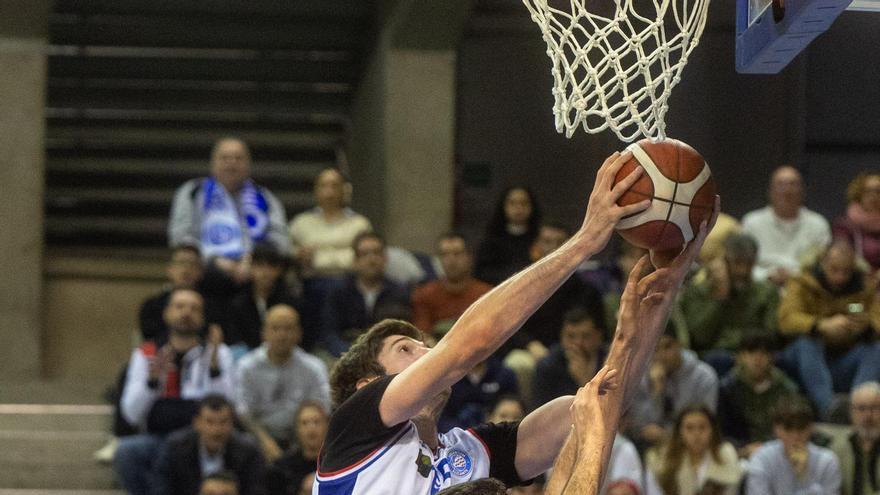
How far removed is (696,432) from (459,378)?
424 cm

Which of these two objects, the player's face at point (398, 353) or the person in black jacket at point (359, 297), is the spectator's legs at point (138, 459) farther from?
the player's face at point (398, 353)

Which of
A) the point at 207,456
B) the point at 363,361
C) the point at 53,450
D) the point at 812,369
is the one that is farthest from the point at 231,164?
the point at 363,361

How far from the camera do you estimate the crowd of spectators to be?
25.3 ft

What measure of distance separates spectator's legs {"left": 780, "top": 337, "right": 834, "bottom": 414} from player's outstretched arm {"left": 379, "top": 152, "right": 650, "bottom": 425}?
5176 millimetres

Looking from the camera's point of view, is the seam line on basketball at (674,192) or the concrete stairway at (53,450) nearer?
the seam line on basketball at (674,192)

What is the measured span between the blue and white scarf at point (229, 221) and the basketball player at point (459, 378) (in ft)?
16.3

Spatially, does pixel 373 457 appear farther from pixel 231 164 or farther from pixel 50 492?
pixel 231 164

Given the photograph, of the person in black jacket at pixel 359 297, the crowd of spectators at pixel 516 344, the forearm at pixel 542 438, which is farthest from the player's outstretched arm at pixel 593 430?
the person in black jacket at pixel 359 297

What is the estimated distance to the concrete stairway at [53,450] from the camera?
8680mm

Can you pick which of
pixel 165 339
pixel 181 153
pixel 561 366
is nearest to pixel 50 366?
pixel 181 153

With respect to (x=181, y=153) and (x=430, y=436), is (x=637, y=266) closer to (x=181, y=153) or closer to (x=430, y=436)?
(x=430, y=436)

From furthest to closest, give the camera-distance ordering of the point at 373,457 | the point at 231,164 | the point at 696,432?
the point at 231,164, the point at 696,432, the point at 373,457

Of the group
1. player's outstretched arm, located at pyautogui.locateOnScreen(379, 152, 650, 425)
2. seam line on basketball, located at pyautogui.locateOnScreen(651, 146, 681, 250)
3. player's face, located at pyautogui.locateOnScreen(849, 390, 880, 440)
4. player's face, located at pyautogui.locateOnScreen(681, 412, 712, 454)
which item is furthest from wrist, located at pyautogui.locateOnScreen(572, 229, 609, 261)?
player's face, located at pyautogui.locateOnScreen(849, 390, 880, 440)

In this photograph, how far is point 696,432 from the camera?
7.70m
